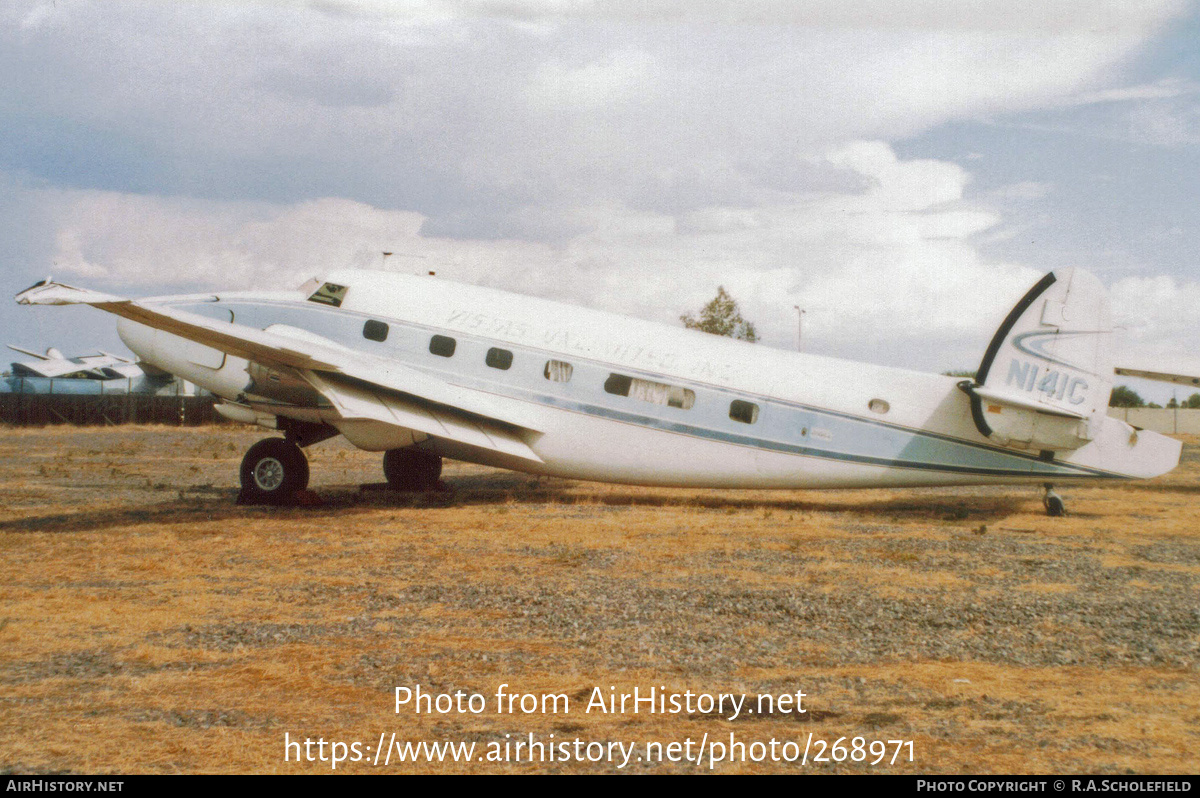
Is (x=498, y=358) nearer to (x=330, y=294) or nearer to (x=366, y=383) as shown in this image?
(x=366, y=383)

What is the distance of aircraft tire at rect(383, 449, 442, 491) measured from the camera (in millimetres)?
16219

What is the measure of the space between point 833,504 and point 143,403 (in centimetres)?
3787

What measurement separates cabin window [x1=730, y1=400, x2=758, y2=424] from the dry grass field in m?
1.60

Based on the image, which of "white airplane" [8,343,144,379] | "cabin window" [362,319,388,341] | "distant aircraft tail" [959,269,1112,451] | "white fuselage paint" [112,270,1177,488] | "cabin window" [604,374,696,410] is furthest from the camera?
"white airplane" [8,343,144,379]

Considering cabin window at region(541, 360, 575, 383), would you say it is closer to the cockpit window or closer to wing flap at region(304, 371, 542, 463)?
wing flap at region(304, 371, 542, 463)

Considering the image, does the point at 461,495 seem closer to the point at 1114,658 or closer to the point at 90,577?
the point at 90,577

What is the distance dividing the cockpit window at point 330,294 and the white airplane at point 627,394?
5 centimetres

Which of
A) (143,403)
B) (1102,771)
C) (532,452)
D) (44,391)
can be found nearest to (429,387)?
(532,452)

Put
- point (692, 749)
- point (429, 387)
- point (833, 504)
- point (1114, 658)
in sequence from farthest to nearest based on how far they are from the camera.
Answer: point (833, 504)
point (429, 387)
point (1114, 658)
point (692, 749)

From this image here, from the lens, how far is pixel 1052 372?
501 inches

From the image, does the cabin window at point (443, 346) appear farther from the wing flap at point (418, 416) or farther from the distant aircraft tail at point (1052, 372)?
the distant aircraft tail at point (1052, 372)

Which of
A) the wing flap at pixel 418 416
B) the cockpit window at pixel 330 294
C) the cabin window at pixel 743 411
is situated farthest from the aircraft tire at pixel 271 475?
the cabin window at pixel 743 411

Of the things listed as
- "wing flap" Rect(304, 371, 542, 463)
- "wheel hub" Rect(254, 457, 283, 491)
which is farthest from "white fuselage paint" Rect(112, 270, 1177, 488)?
"wheel hub" Rect(254, 457, 283, 491)
